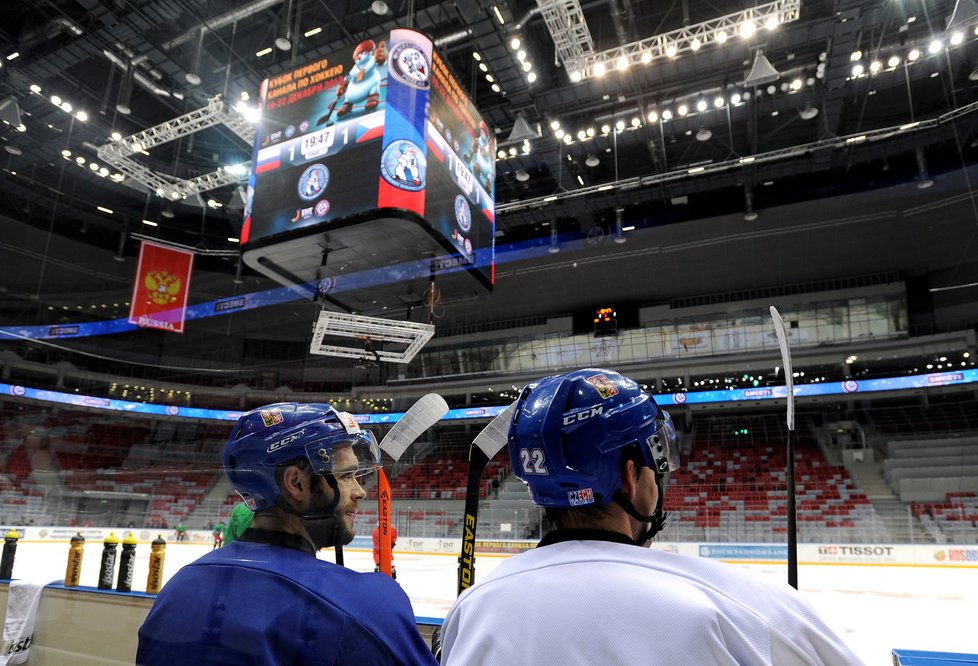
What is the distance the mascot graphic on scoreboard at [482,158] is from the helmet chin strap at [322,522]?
4428 mm

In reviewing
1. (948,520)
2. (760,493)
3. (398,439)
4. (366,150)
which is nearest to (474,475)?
(398,439)

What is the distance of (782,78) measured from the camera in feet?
28.1

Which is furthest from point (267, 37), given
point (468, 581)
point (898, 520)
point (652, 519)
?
point (898, 520)

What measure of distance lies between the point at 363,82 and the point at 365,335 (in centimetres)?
187

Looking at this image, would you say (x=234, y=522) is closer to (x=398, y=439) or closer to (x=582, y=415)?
(x=398, y=439)

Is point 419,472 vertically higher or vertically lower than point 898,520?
higher

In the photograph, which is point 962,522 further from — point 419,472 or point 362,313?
point 419,472

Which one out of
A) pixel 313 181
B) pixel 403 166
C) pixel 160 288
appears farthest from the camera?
pixel 160 288

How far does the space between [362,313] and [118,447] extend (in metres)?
2.83

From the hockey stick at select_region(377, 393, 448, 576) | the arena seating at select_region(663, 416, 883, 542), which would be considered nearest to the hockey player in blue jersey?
the hockey stick at select_region(377, 393, 448, 576)

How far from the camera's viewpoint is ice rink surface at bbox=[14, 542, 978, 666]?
7.18ft

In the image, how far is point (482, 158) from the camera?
5.65 m

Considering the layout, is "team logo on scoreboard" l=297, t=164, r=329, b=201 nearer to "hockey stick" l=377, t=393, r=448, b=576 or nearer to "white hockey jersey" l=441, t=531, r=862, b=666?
"hockey stick" l=377, t=393, r=448, b=576

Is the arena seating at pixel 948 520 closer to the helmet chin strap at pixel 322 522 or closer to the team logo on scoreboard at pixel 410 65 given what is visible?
the team logo on scoreboard at pixel 410 65
